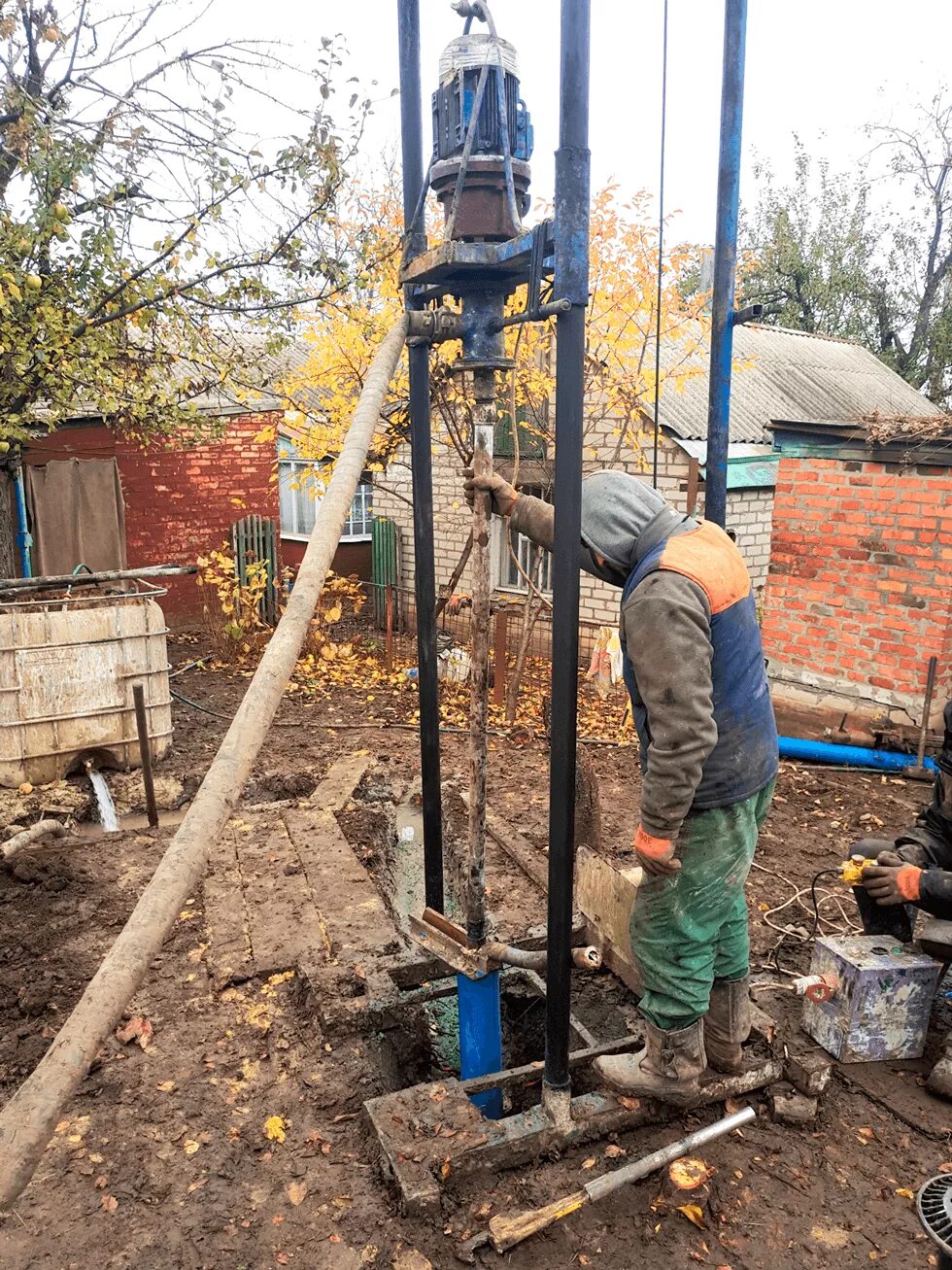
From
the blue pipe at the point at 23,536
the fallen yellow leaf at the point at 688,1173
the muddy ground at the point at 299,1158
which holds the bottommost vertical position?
the muddy ground at the point at 299,1158

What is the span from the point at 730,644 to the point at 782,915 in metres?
2.61

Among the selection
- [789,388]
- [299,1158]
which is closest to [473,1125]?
[299,1158]

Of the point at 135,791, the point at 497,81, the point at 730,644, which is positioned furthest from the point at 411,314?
the point at 135,791

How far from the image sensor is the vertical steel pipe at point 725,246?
3.58 meters

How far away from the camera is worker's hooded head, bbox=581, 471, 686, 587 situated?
111 inches

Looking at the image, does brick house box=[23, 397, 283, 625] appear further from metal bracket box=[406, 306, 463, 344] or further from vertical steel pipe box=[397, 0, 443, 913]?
metal bracket box=[406, 306, 463, 344]

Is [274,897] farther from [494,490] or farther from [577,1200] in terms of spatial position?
[494,490]

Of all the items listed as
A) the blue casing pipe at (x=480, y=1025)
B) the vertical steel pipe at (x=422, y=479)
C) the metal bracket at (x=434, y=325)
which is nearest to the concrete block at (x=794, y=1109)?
the blue casing pipe at (x=480, y=1025)

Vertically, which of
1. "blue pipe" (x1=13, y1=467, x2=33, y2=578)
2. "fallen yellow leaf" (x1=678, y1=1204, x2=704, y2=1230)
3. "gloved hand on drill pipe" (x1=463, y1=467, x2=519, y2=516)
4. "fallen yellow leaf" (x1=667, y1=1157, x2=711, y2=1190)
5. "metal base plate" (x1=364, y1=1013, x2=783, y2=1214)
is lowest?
"fallen yellow leaf" (x1=678, y1=1204, x2=704, y2=1230)

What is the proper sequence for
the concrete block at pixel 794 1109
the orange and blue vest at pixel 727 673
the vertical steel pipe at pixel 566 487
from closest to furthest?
the vertical steel pipe at pixel 566 487 → the orange and blue vest at pixel 727 673 → the concrete block at pixel 794 1109

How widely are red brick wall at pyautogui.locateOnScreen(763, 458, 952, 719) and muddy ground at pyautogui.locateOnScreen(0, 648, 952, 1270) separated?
11.3 feet

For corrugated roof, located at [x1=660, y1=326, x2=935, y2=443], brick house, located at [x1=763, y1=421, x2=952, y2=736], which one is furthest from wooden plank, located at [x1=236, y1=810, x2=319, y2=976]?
corrugated roof, located at [x1=660, y1=326, x2=935, y2=443]

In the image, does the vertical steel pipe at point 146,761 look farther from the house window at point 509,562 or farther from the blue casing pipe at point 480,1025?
the house window at point 509,562

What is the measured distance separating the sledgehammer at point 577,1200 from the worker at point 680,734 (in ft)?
0.52
